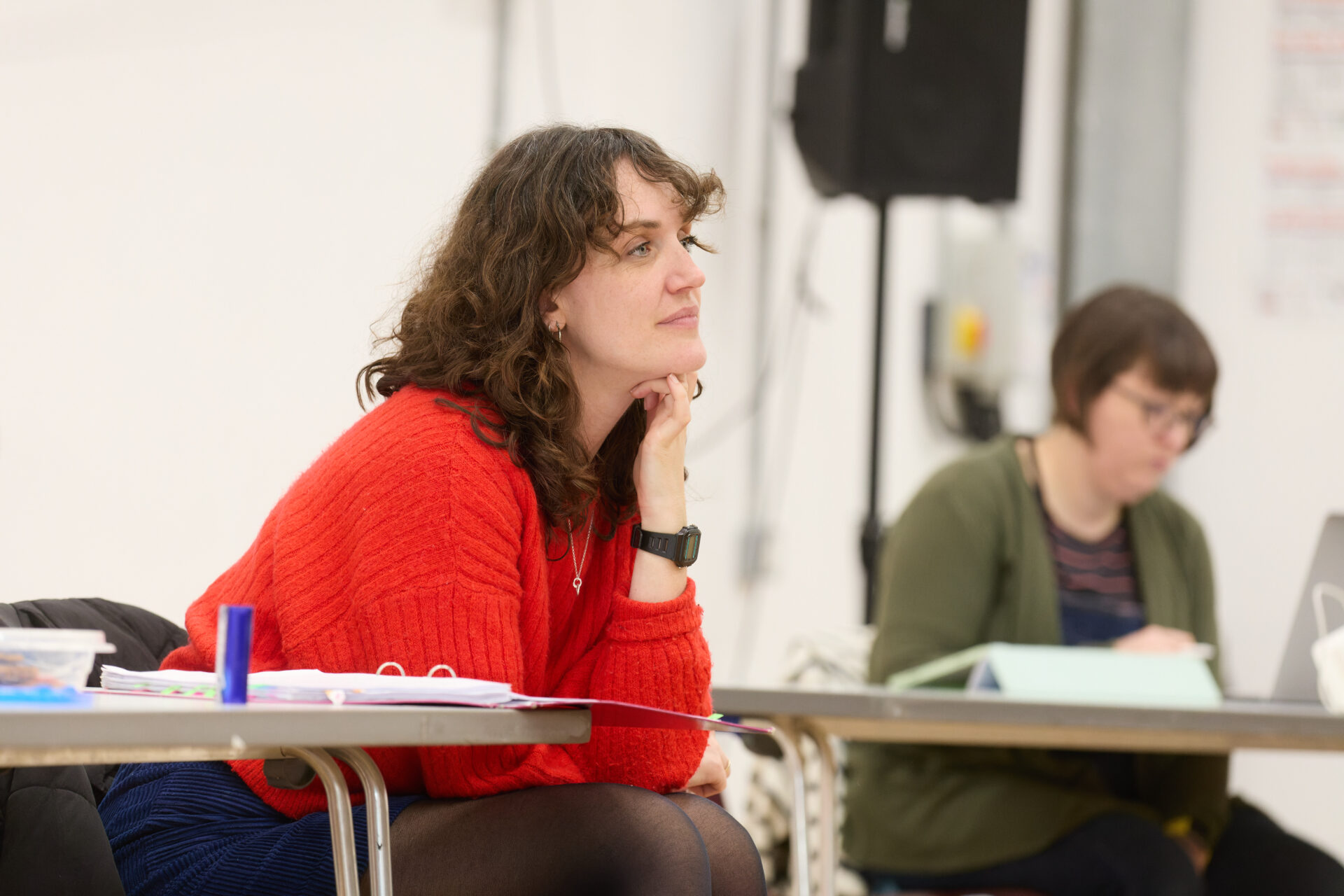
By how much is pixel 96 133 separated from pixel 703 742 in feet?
3.41

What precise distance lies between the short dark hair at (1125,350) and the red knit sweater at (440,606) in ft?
3.96

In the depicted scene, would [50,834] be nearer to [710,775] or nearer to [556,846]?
[556,846]

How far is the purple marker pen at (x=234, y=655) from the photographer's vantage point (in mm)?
894

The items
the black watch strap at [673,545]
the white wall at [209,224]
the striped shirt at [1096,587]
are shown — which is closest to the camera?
the black watch strap at [673,545]

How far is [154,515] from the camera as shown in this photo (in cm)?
185

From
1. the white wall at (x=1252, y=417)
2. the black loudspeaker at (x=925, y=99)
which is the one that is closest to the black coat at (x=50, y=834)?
the black loudspeaker at (x=925, y=99)

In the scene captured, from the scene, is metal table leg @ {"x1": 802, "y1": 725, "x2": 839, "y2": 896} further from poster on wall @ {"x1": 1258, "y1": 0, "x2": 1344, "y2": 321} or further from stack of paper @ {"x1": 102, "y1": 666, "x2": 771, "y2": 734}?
poster on wall @ {"x1": 1258, "y1": 0, "x2": 1344, "y2": 321}

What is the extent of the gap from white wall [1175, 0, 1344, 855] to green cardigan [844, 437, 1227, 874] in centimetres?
130

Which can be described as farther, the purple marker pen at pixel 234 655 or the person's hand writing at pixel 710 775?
the person's hand writing at pixel 710 775

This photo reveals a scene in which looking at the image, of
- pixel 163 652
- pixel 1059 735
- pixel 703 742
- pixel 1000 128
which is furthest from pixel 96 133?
pixel 1000 128

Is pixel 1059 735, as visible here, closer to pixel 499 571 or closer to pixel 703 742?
pixel 703 742

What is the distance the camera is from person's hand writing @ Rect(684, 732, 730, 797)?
1.47 meters

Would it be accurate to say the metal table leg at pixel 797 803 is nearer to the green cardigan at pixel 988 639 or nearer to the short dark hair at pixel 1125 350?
the green cardigan at pixel 988 639

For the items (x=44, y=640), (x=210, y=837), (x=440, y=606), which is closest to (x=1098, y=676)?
(x=440, y=606)
